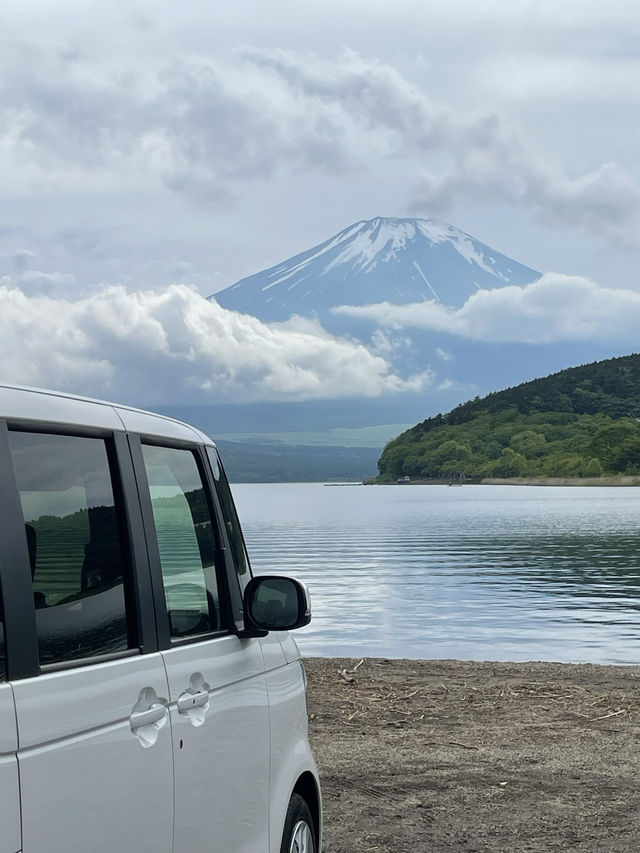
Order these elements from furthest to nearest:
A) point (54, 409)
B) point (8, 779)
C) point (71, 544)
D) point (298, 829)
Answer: point (298, 829) < point (71, 544) < point (54, 409) < point (8, 779)

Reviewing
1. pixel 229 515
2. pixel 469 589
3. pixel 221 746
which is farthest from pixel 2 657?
pixel 469 589

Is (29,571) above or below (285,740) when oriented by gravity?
above

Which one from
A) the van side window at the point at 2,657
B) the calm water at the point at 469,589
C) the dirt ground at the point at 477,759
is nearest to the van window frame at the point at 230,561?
the van side window at the point at 2,657

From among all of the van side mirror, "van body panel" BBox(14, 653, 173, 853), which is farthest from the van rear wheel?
"van body panel" BBox(14, 653, 173, 853)

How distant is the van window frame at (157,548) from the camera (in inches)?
129

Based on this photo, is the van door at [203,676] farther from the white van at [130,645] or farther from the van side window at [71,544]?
the van side window at [71,544]

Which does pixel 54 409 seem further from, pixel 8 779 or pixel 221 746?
pixel 221 746

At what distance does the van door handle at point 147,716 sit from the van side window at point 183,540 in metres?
0.32

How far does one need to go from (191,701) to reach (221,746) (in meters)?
0.30

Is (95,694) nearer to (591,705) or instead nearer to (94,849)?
(94,849)

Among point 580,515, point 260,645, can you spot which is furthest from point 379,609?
point 580,515

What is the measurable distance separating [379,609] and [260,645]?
80.5ft

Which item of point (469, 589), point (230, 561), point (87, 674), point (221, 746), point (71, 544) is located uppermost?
point (71, 544)

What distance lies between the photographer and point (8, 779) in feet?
7.62
